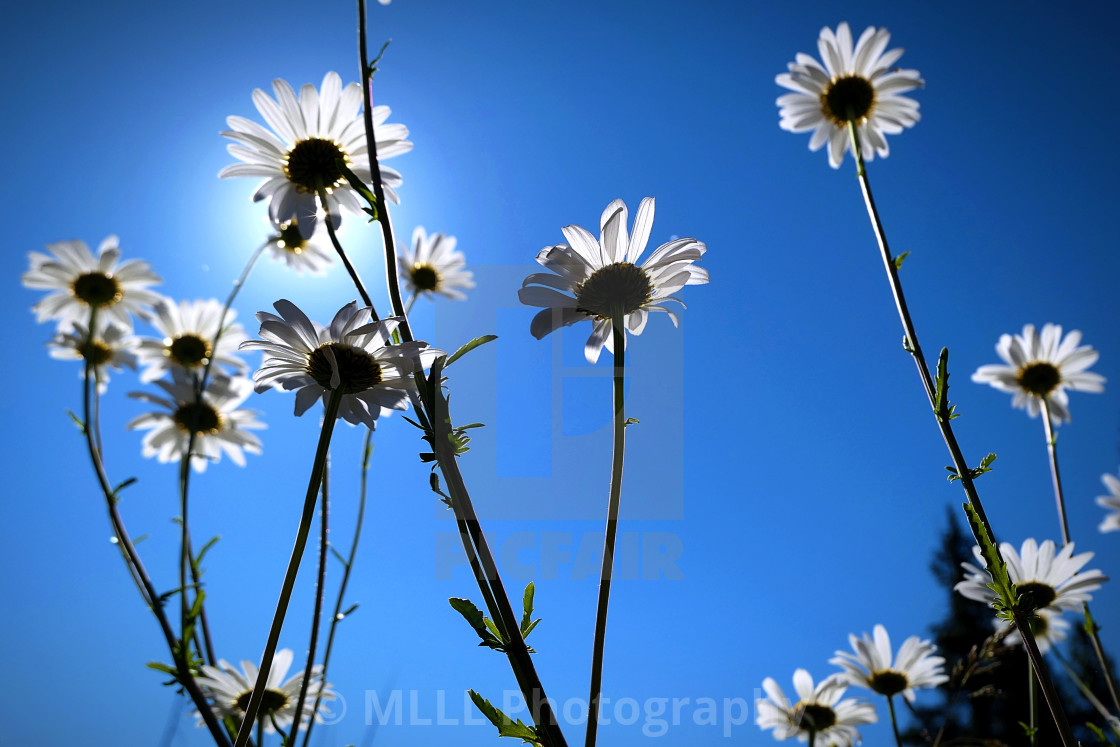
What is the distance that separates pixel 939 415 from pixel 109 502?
1.53 metres

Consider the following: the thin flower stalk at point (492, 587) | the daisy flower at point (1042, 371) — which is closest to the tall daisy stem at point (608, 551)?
the thin flower stalk at point (492, 587)

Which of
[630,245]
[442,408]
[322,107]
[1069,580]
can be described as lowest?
[442,408]

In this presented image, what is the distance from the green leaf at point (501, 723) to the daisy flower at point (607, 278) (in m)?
0.45

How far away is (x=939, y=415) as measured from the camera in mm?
1036

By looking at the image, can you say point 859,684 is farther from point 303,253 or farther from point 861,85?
point 303,253

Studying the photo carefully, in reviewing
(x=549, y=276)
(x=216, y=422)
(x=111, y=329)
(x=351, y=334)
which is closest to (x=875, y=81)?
(x=549, y=276)

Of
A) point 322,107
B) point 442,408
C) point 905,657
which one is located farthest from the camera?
point 905,657

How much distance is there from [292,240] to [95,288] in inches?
46.8

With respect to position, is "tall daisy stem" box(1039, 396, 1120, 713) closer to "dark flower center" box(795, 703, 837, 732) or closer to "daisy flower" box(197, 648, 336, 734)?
"dark flower center" box(795, 703, 837, 732)

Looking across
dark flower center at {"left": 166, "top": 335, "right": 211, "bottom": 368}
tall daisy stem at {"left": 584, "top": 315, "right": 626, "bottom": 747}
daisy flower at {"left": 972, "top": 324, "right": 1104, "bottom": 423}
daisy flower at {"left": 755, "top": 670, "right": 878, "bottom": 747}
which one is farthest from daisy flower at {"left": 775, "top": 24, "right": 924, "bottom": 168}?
dark flower center at {"left": 166, "top": 335, "right": 211, "bottom": 368}

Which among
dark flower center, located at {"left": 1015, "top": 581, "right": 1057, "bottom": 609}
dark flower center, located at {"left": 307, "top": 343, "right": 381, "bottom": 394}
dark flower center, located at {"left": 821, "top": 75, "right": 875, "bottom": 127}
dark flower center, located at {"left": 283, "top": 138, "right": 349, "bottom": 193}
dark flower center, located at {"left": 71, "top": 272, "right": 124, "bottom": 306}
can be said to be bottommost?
dark flower center, located at {"left": 307, "top": 343, "right": 381, "bottom": 394}

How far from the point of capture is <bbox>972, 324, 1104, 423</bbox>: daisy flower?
2502 mm

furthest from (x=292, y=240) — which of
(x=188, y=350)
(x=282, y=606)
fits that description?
(x=282, y=606)

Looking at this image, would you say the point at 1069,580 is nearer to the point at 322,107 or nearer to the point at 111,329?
the point at 322,107
